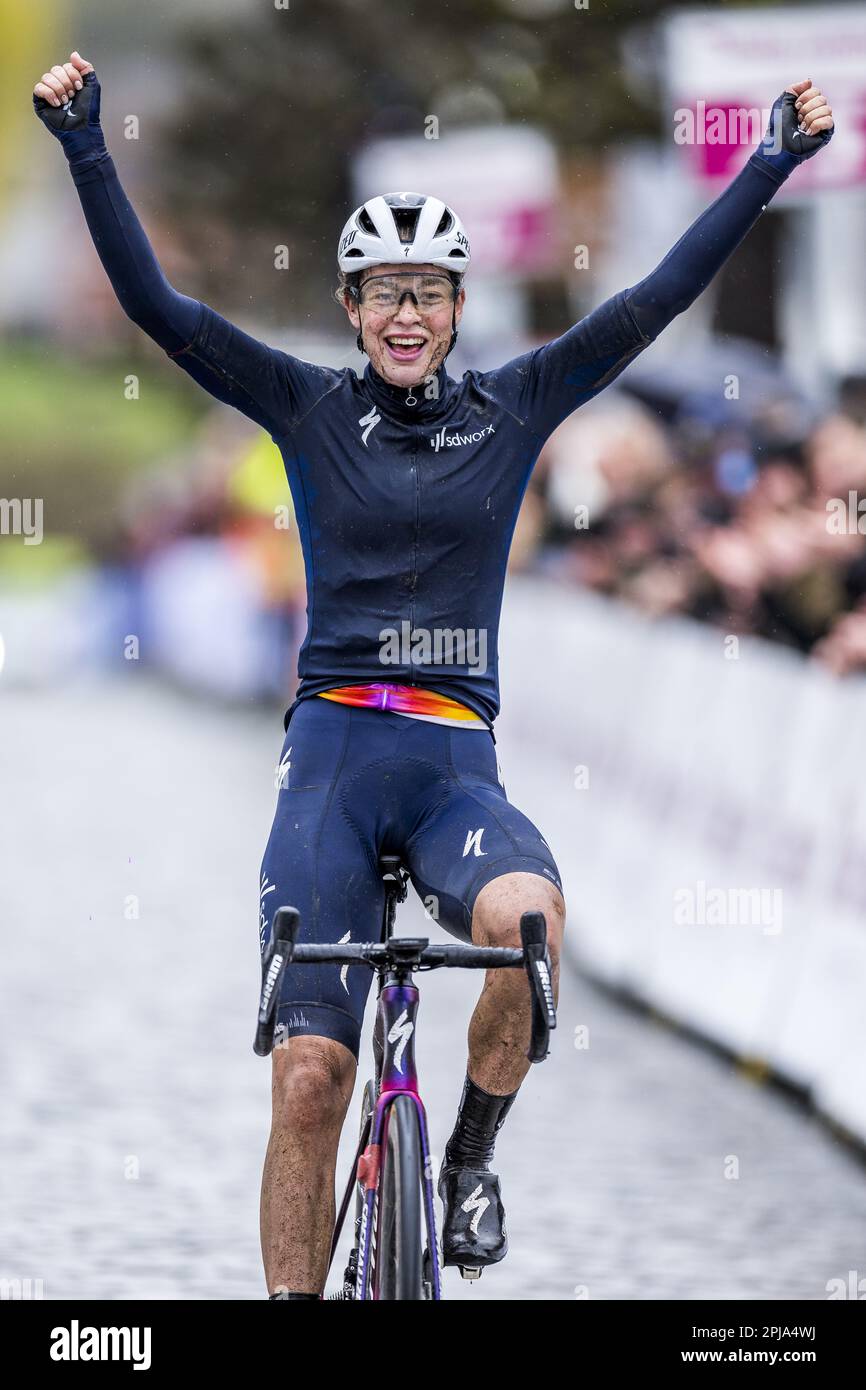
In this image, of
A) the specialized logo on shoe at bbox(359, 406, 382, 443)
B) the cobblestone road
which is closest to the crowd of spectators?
the cobblestone road

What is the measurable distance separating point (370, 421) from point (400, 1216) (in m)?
1.73

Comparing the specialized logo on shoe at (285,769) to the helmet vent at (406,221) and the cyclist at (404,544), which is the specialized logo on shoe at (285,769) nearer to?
the cyclist at (404,544)

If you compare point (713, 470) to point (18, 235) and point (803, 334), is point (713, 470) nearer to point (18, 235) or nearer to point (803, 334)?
point (803, 334)

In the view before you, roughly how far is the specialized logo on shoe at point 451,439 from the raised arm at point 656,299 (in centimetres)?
13

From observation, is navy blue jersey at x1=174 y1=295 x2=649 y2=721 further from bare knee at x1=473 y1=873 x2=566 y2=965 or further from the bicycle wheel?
the bicycle wheel

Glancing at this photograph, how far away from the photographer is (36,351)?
74.7 m

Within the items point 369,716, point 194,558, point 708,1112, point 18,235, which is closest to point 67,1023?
point 708,1112

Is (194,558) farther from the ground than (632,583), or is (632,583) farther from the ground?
(194,558)

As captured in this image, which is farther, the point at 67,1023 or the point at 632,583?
the point at 632,583

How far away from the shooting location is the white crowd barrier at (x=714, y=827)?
9562 millimetres

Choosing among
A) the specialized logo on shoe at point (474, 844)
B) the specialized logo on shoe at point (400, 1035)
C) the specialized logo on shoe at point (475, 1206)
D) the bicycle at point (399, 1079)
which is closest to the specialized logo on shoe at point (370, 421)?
the specialized logo on shoe at point (474, 844)

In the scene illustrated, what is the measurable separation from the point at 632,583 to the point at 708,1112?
4.23 metres

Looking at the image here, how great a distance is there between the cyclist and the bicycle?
0.22 metres
